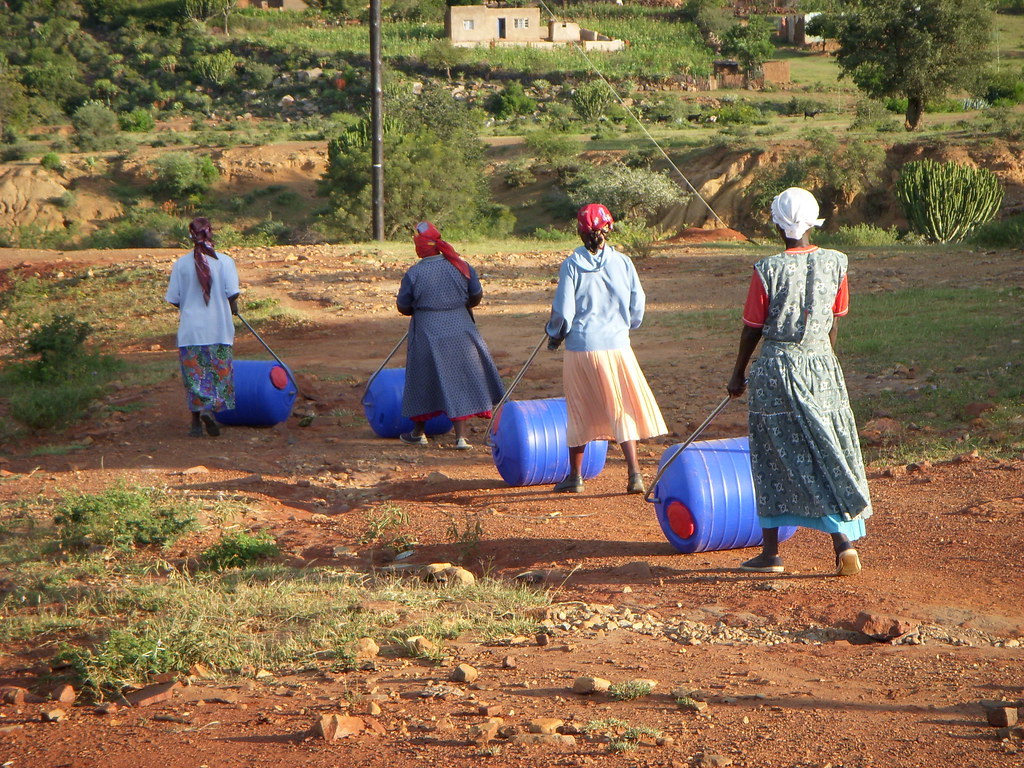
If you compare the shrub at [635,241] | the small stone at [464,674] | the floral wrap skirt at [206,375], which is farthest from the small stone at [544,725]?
the shrub at [635,241]

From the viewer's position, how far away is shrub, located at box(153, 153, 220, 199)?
1484 inches

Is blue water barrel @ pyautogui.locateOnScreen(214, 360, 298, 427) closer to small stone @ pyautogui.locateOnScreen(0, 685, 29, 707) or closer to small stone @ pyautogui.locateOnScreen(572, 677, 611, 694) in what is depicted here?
small stone @ pyautogui.locateOnScreen(0, 685, 29, 707)

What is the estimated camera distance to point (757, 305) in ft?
15.1

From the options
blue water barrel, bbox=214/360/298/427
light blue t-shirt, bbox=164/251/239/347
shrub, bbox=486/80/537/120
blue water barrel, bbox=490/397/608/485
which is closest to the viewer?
blue water barrel, bbox=490/397/608/485

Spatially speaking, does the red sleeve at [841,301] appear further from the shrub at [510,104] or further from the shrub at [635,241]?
the shrub at [510,104]

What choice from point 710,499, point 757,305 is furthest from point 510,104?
point 757,305

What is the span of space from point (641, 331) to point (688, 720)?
9524 mm

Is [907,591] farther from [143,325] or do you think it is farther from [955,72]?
[955,72]

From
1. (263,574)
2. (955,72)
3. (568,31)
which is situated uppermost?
(568,31)

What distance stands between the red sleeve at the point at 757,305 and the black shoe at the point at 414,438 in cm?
394

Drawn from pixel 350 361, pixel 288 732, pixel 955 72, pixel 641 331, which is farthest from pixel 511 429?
pixel 955 72

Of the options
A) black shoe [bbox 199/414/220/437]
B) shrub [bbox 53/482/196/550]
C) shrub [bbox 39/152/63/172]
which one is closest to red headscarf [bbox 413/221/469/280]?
black shoe [bbox 199/414/220/437]

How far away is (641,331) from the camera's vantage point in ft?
41.7

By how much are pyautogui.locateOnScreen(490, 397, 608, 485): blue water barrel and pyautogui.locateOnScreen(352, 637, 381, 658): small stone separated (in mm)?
2615
